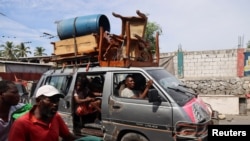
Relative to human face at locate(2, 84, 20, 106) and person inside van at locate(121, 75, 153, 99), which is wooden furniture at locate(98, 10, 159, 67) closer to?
person inside van at locate(121, 75, 153, 99)

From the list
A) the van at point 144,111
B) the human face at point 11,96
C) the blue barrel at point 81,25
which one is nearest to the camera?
the human face at point 11,96

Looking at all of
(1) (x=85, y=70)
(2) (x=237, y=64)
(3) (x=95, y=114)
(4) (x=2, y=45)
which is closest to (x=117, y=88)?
(1) (x=85, y=70)

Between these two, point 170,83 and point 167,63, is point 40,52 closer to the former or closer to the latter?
point 167,63

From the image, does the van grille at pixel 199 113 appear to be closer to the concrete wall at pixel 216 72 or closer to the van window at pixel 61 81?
the van window at pixel 61 81

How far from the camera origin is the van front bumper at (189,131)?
391cm

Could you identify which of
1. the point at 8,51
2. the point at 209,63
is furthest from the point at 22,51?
the point at 209,63

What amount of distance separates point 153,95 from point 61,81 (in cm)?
256

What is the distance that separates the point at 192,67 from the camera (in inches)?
539

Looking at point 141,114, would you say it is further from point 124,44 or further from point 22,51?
point 22,51

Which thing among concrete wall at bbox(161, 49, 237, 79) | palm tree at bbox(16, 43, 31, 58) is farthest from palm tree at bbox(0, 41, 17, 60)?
concrete wall at bbox(161, 49, 237, 79)

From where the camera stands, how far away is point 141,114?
4352 millimetres

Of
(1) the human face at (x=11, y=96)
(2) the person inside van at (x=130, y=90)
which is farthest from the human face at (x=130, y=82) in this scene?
(1) the human face at (x=11, y=96)

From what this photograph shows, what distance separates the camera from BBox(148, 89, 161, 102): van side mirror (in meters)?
4.17

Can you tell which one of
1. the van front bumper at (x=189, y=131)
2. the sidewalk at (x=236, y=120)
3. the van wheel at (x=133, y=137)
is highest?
the van front bumper at (x=189, y=131)
